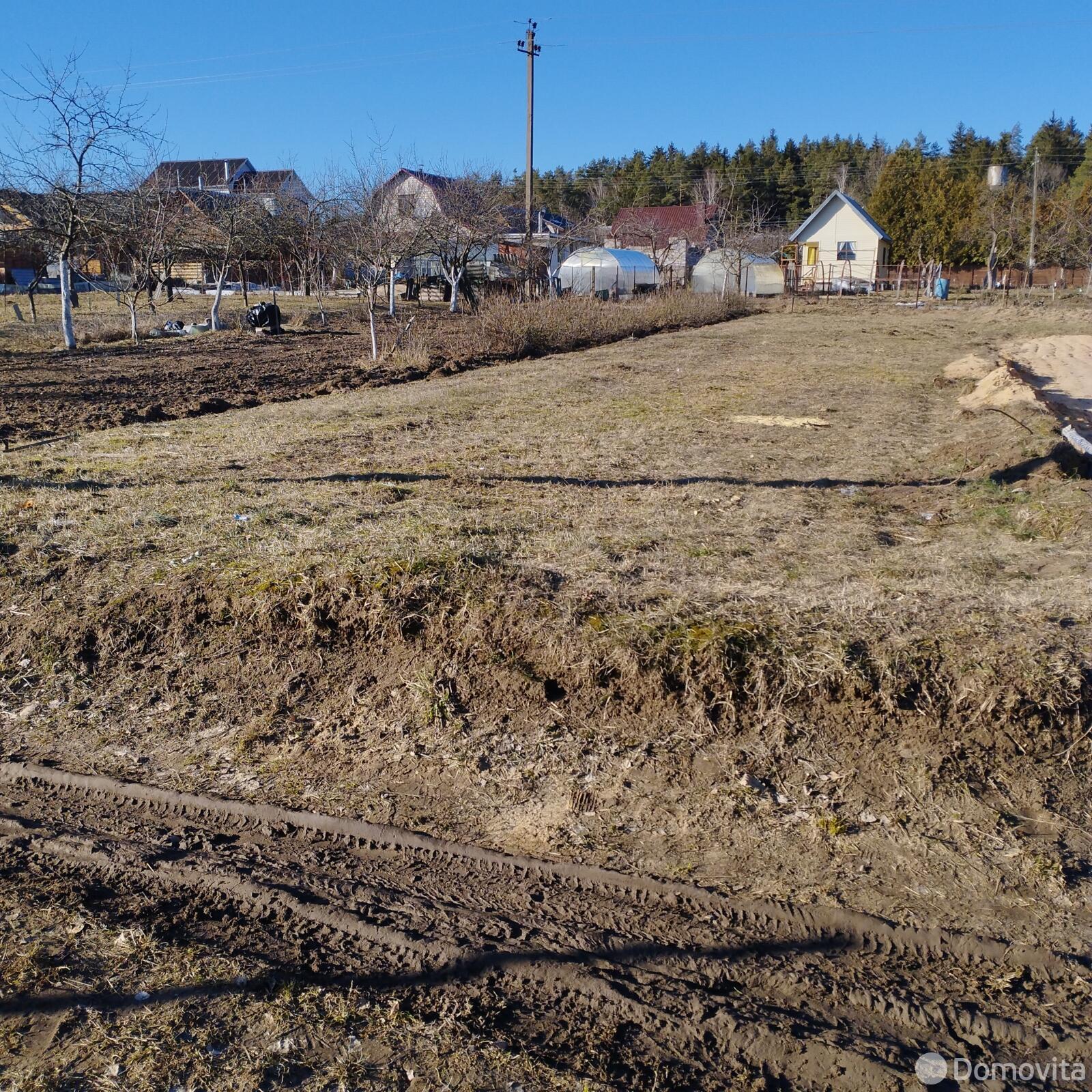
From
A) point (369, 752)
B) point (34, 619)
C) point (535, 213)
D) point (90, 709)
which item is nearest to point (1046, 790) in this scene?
point (369, 752)

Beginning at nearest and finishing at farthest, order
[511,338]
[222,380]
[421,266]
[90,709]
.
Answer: [90,709], [222,380], [511,338], [421,266]

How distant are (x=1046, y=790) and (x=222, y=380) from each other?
1359 centimetres

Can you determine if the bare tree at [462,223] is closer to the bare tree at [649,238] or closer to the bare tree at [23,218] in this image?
the bare tree at [23,218]

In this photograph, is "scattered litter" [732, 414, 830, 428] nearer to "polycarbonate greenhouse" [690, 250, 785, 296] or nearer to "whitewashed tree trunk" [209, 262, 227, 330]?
"whitewashed tree trunk" [209, 262, 227, 330]

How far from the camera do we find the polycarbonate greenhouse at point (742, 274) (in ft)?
142

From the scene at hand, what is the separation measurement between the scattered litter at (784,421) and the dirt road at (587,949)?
26.7ft

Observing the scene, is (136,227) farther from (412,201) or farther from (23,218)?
(412,201)

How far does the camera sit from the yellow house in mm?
52719

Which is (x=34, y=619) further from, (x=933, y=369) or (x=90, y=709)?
(x=933, y=369)

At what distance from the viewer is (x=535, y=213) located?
45.1 meters

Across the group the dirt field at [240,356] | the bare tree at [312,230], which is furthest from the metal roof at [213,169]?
the dirt field at [240,356]

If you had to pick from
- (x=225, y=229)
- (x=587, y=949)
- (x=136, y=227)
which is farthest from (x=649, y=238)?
(x=587, y=949)

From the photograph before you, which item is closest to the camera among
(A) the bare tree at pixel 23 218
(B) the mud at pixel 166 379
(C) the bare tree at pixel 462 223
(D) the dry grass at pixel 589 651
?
(D) the dry grass at pixel 589 651

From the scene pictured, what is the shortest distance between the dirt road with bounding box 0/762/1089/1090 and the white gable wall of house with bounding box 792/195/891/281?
5334 centimetres
